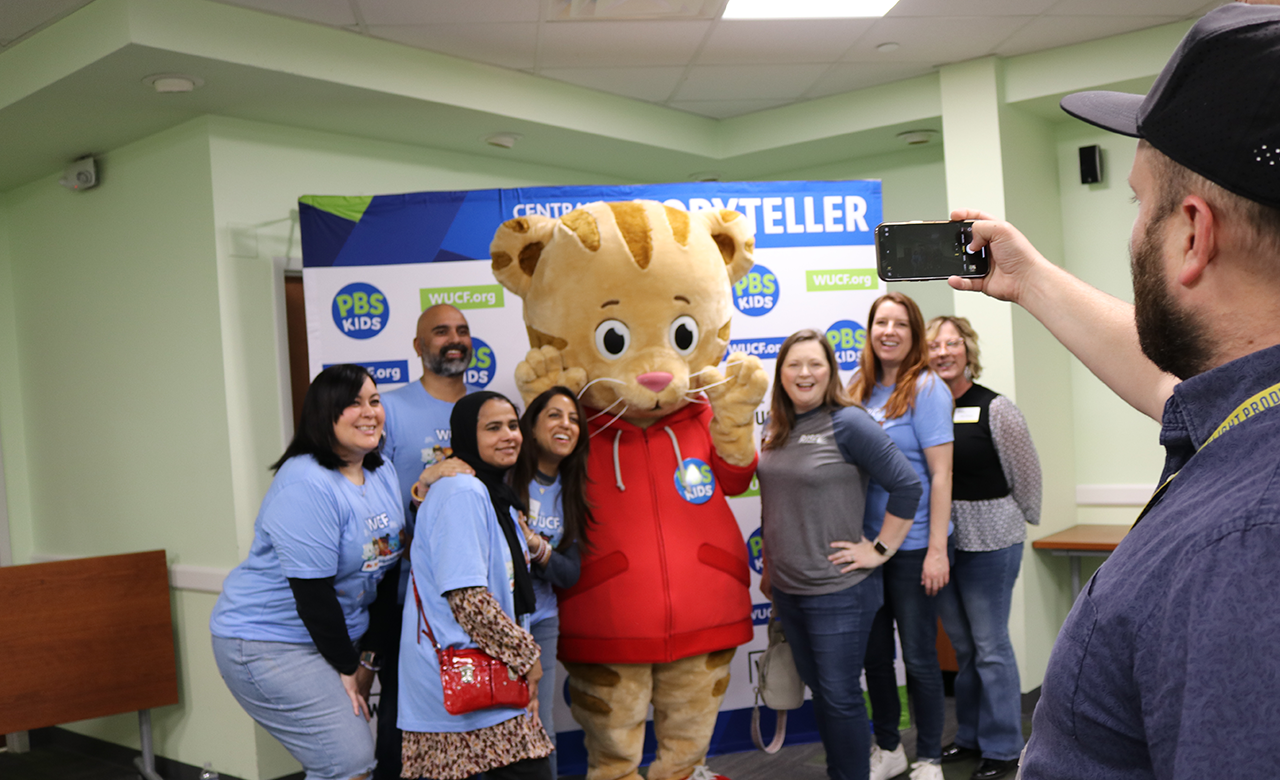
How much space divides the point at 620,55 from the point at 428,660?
3.06m

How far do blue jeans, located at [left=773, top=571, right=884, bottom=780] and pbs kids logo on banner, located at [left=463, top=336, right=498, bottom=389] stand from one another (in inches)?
61.2

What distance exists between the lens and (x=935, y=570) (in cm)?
347

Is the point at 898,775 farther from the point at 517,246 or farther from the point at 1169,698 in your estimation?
the point at 1169,698

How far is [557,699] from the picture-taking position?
12.9ft

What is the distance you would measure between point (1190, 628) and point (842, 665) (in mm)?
2723

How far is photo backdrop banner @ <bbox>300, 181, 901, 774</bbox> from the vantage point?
154 inches

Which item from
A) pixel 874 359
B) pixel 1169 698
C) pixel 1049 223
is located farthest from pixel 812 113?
pixel 1169 698

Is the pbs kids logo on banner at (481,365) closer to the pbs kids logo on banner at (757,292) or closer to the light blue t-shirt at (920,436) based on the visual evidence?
A: the pbs kids logo on banner at (757,292)

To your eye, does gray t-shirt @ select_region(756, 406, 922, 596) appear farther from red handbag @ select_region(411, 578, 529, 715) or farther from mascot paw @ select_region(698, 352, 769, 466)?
red handbag @ select_region(411, 578, 529, 715)

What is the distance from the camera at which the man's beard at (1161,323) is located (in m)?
0.72

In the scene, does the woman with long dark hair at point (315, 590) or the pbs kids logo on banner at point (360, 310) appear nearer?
the woman with long dark hair at point (315, 590)

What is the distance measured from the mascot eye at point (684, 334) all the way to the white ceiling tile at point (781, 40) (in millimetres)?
1673

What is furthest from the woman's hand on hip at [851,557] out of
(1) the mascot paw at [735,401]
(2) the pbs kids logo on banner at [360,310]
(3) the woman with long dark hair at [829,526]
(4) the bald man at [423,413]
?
(2) the pbs kids logo on banner at [360,310]

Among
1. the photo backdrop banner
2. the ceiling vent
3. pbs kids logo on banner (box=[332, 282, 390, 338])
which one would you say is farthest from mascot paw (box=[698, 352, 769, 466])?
the ceiling vent
